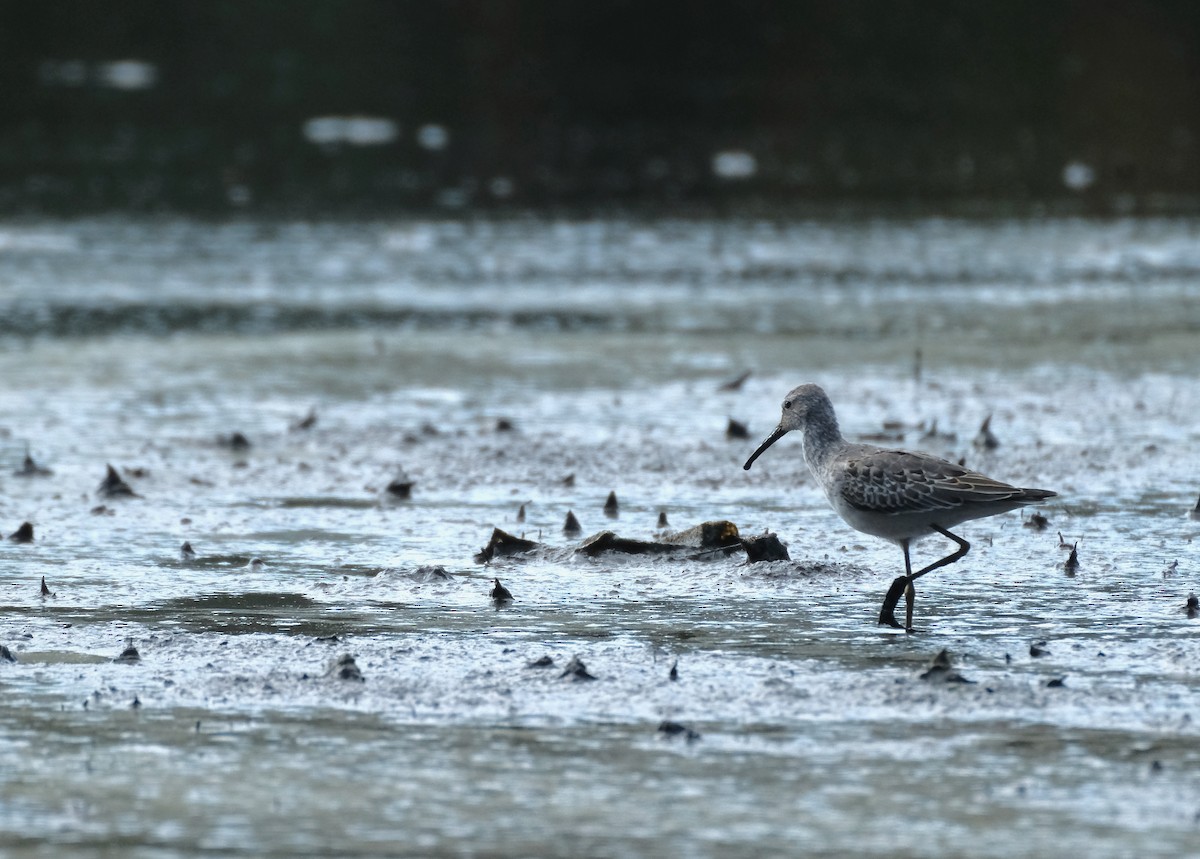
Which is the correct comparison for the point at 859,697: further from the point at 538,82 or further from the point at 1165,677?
the point at 538,82

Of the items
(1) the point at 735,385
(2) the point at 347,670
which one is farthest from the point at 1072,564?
(1) the point at 735,385

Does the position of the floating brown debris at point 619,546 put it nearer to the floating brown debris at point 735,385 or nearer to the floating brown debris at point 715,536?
the floating brown debris at point 715,536

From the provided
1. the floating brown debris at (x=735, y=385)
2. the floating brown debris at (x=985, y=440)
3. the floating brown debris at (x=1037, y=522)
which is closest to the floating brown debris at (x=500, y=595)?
the floating brown debris at (x=1037, y=522)

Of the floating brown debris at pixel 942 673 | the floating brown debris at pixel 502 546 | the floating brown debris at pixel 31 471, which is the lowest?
the floating brown debris at pixel 942 673

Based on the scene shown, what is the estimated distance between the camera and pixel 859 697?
18.6 feet

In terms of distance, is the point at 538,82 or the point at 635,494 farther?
the point at 538,82

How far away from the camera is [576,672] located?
5.87m

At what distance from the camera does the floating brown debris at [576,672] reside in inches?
231

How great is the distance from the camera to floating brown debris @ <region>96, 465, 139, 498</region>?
9.06m

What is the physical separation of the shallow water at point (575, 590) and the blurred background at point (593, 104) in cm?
667

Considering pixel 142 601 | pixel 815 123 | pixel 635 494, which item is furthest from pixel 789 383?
pixel 815 123

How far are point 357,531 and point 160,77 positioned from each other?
27.2 meters

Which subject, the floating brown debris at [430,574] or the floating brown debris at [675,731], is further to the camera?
the floating brown debris at [430,574]

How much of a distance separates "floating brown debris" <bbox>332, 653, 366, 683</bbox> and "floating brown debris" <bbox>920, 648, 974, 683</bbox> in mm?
1811
